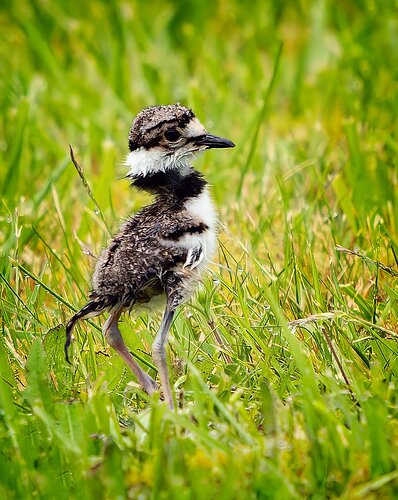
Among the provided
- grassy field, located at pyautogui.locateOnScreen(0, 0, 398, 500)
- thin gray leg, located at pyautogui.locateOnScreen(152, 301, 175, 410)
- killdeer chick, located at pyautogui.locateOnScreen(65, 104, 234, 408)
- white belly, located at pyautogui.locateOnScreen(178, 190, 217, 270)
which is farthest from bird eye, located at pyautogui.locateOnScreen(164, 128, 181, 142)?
thin gray leg, located at pyautogui.locateOnScreen(152, 301, 175, 410)

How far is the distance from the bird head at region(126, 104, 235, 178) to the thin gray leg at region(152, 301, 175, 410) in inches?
22.0

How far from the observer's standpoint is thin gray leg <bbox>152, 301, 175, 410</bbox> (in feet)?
10.4

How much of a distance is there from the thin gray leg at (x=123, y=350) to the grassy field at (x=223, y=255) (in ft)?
0.21

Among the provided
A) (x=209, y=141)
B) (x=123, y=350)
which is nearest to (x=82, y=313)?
(x=123, y=350)

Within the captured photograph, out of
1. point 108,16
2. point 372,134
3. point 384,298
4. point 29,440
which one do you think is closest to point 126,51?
point 108,16

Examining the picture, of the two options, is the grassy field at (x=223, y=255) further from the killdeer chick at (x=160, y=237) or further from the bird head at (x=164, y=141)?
the bird head at (x=164, y=141)

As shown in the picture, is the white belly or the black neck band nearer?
the white belly

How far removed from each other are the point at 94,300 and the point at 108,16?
4242 mm

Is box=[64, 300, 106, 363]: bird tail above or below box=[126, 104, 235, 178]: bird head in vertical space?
below

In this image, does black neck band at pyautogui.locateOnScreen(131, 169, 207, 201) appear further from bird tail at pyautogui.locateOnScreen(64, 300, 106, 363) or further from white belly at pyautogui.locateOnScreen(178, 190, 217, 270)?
bird tail at pyautogui.locateOnScreen(64, 300, 106, 363)

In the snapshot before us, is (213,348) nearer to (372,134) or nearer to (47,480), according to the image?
(47,480)

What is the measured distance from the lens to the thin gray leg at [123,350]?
3.32m

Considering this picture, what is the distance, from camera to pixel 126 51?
685 cm

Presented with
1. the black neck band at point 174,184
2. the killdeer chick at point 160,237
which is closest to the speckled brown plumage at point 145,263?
the killdeer chick at point 160,237
